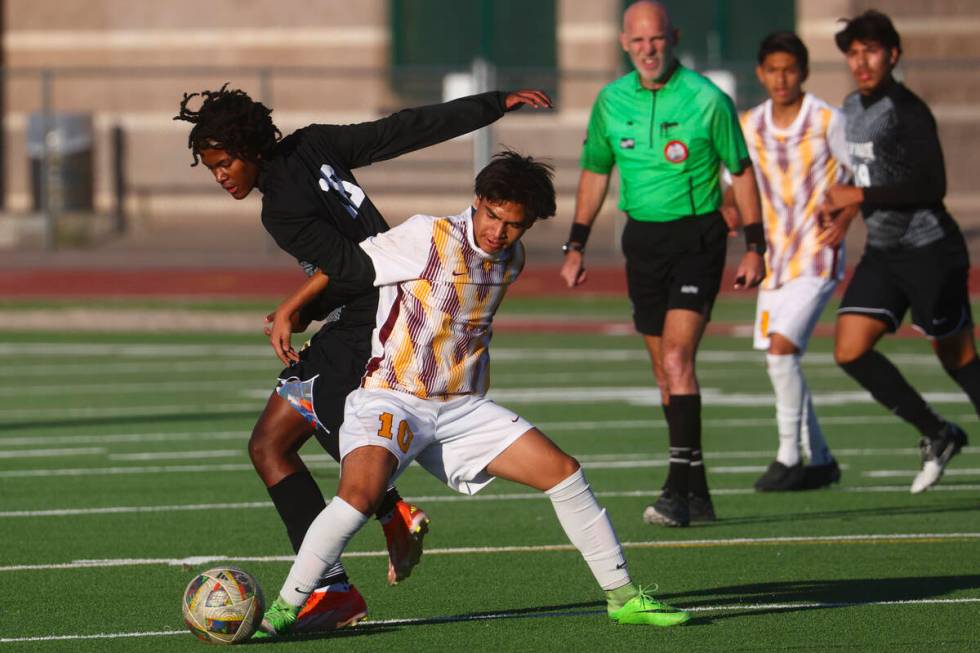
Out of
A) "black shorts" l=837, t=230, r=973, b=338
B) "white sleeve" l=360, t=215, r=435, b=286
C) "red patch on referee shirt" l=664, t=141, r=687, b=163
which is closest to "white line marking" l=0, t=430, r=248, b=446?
"red patch on referee shirt" l=664, t=141, r=687, b=163

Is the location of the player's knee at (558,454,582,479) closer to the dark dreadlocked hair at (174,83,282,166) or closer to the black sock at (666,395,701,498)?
the dark dreadlocked hair at (174,83,282,166)

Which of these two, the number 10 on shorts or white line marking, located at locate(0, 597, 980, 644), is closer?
the number 10 on shorts

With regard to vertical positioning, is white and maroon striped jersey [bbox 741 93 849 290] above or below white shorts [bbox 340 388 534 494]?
above

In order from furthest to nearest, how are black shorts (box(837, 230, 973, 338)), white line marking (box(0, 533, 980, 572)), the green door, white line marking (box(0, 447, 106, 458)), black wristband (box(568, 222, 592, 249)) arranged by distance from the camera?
1. the green door
2. white line marking (box(0, 447, 106, 458))
3. black shorts (box(837, 230, 973, 338))
4. black wristband (box(568, 222, 592, 249))
5. white line marking (box(0, 533, 980, 572))

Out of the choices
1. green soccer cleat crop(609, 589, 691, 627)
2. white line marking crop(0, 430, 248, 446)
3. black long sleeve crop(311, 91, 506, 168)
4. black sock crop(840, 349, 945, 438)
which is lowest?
white line marking crop(0, 430, 248, 446)

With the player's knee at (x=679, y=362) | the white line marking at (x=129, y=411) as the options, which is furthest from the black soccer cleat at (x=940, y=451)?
the white line marking at (x=129, y=411)

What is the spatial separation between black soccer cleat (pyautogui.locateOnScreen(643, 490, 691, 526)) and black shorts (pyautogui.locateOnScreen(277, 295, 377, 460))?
2468 millimetres

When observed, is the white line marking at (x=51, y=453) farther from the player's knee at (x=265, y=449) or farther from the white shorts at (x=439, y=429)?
the white shorts at (x=439, y=429)

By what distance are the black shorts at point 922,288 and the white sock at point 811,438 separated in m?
0.68

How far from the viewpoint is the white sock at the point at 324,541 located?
623 centimetres

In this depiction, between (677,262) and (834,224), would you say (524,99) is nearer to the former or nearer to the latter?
(677,262)

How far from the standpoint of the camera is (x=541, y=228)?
2950cm

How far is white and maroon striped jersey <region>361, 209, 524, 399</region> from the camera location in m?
6.41

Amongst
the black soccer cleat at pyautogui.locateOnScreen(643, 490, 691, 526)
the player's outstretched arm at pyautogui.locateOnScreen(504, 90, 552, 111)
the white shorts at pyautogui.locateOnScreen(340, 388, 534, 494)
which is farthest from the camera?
the black soccer cleat at pyautogui.locateOnScreen(643, 490, 691, 526)
